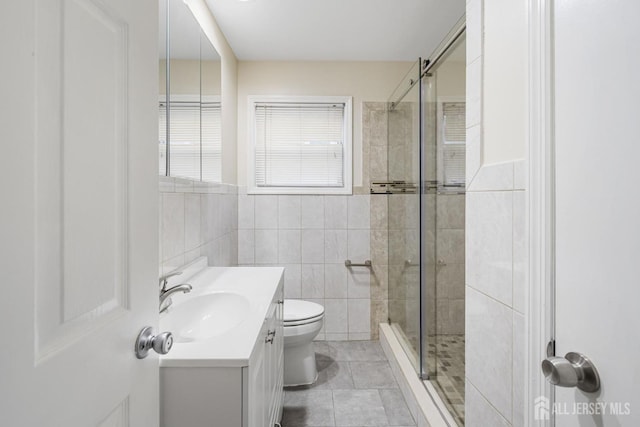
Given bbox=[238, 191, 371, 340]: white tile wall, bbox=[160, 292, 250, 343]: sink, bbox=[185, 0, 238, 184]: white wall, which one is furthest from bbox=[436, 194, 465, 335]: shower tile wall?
bbox=[185, 0, 238, 184]: white wall

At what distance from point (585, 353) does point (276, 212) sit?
7.87 ft

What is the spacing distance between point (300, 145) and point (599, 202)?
A: 2468mm

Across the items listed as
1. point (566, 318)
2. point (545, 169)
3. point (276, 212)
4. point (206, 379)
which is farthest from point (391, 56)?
point (206, 379)

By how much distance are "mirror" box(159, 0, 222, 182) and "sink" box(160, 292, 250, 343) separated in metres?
0.57

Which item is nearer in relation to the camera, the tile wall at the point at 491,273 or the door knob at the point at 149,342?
the door knob at the point at 149,342

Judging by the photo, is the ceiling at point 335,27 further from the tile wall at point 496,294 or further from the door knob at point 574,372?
the door knob at point 574,372

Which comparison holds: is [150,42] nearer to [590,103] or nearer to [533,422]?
[590,103]

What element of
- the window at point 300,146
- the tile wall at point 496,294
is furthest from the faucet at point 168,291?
the window at point 300,146

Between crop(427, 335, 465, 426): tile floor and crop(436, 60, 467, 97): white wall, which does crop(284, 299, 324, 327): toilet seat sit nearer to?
crop(427, 335, 465, 426): tile floor

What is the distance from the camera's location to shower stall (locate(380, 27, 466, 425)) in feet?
5.13

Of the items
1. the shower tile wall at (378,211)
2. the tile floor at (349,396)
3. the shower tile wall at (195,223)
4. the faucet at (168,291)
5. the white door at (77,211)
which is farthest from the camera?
the shower tile wall at (378,211)

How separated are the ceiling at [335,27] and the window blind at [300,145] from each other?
44cm

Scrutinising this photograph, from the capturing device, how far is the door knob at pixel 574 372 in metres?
0.64

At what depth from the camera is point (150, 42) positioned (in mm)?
775
